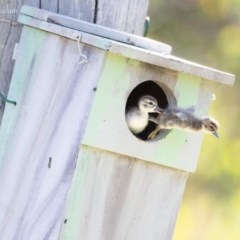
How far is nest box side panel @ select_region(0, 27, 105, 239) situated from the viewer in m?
4.66

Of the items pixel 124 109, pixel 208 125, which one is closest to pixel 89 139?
pixel 124 109

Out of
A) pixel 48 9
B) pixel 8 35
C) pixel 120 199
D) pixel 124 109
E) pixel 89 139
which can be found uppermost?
pixel 48 9

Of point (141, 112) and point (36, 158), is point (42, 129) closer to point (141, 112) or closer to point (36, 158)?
point (36, 158)

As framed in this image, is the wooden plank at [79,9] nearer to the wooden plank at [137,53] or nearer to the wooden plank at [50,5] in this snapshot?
the wooden plank at [50,5]

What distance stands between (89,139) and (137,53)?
321mm

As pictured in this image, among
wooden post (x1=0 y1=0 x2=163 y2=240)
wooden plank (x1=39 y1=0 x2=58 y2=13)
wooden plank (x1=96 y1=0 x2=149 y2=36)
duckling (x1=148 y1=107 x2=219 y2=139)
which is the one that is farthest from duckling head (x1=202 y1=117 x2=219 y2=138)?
wooden plank (x1=39 y1=0 x2=58 y2=13)

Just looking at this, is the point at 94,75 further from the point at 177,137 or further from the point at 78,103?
the point at 177,137

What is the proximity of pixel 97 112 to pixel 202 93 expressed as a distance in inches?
18.7

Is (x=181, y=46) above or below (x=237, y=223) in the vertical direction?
above

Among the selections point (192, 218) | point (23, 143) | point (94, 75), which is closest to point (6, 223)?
point (23, 143)

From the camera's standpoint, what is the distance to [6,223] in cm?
486

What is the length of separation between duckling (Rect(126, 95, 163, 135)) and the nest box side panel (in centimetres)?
27

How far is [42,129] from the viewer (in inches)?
188

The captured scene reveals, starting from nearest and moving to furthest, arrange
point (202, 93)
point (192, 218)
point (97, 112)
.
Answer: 1. point (97, 112)
2. point (202, 93)
3. point (192, 218)
